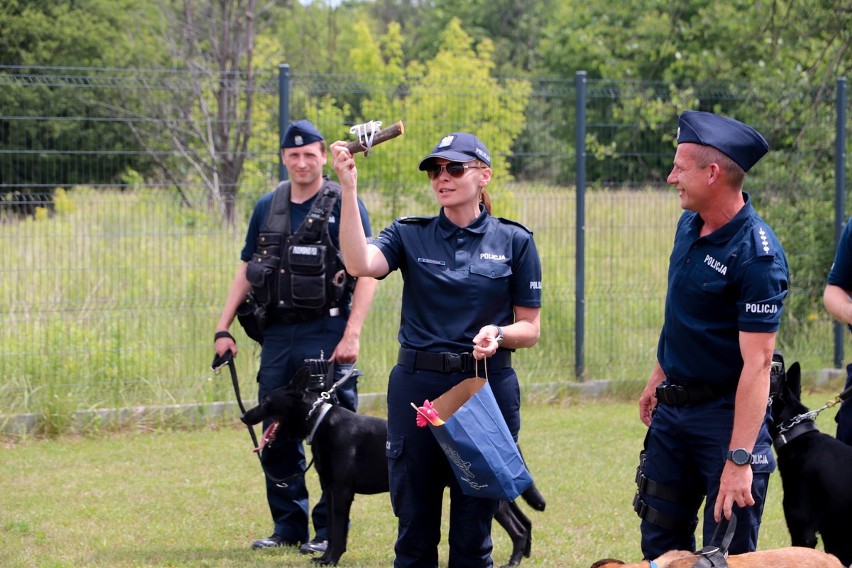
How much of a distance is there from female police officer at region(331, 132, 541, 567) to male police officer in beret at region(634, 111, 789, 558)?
61 centimetres

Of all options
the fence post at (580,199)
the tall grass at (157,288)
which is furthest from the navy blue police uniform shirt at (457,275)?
the fence post at (580,199)

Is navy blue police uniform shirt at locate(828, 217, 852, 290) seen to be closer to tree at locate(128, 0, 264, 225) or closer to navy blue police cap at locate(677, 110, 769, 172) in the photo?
navy blue police cap at locate(677, 110, 769, 172)

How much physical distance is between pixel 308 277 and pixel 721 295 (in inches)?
106

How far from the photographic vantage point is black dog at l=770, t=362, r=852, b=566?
14.9ft

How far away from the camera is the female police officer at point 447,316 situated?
411cm

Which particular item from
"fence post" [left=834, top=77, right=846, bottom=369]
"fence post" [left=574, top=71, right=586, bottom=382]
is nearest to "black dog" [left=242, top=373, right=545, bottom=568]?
"fence post" [left=574, top=71, right=586, bottom=382]

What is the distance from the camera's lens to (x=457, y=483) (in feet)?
13.7

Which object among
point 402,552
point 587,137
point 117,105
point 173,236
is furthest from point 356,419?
point 587,137

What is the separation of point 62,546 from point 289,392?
160cm

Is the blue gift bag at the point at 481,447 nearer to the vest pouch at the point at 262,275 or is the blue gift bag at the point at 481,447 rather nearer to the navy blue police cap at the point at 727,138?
the navy blue police cap at the point at 727,138

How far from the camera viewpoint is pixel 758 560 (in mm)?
3557

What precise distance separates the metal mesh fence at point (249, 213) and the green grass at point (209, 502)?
2.54 ft

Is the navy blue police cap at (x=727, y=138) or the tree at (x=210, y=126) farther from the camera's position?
the tree at (x=210, y=126)

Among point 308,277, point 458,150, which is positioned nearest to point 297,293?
point 308,277
